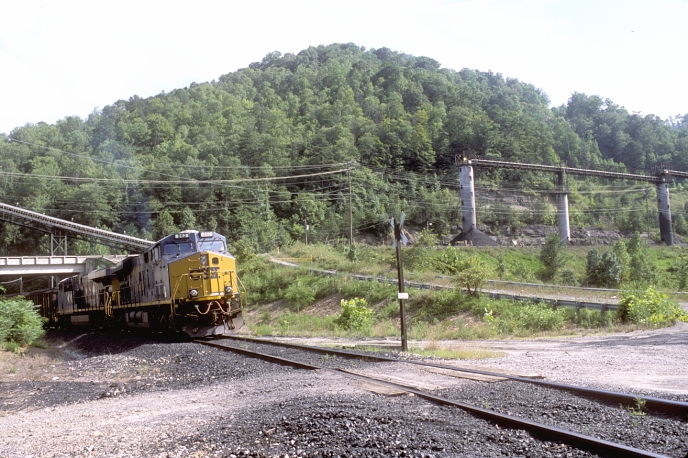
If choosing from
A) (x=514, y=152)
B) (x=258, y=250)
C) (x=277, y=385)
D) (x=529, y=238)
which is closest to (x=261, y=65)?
(x=514, y=152)

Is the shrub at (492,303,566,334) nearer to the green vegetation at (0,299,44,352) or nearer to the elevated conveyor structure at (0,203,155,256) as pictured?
the green vegetation at (0,299,44,352)

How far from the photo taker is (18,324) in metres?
21.5

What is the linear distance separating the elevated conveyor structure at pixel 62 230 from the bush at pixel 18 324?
1118 inches

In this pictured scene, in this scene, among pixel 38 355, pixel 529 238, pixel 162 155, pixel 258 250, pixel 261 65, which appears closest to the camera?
pixel 38 355

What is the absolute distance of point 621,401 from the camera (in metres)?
6.84

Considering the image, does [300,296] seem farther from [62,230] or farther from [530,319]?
[62,230]

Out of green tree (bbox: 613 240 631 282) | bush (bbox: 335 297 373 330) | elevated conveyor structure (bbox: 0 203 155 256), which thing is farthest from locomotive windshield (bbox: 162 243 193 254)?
green tree (bbox: 613 240 631 282)

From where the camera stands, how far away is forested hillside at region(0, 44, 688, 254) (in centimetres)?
6109

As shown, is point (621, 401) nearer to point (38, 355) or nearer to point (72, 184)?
point (38, 355)

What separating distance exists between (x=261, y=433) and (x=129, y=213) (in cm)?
6021

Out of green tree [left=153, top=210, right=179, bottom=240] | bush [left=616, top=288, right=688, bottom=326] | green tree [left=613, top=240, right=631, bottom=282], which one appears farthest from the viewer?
green tree [left=153, top=210, right=179, bottom=240]

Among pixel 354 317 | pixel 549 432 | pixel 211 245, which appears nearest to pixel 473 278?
pixel 354 317

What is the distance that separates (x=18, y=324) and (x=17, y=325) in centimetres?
13

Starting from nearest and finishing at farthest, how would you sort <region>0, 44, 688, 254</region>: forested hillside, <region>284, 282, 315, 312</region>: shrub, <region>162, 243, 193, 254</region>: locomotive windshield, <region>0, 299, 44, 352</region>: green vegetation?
<region>162, 243, 193, 254</region>: locomotive windshield → <region>0, 299, 44, 352</region>: green vegetation → <region>284, 282, 315, 312</region>: shrub → <region>0, 44, 688, 254</region>: forested hillside
